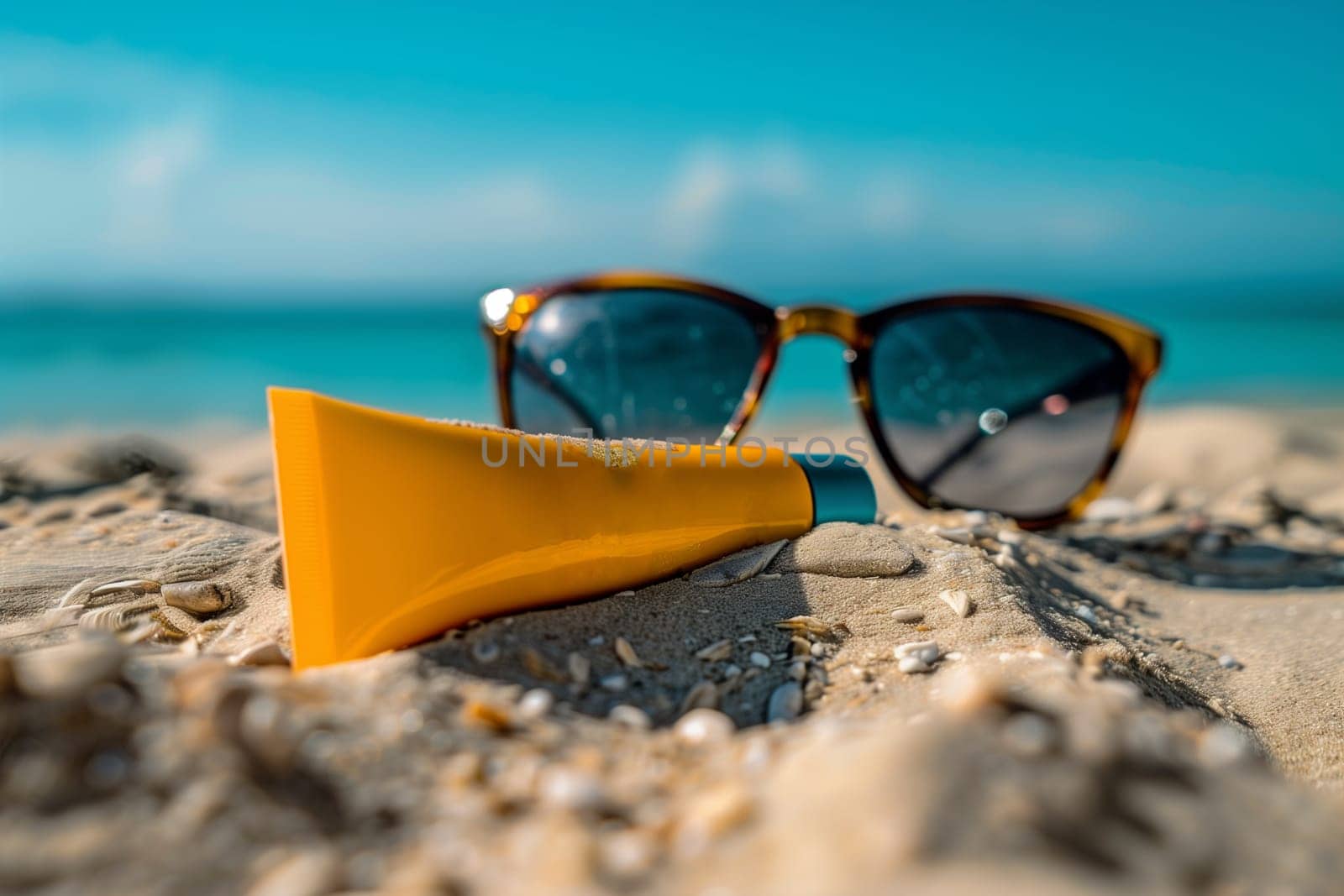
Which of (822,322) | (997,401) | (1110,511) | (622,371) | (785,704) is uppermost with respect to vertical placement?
(822,322)

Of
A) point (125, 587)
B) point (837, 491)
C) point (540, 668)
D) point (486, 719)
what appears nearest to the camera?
point (486, 719)

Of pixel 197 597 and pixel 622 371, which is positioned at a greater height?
pixel 622 371

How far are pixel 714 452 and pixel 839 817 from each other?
0.90 metres

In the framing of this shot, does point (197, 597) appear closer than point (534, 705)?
No

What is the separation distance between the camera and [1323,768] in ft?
4.03

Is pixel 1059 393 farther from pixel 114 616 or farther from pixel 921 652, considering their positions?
pixel 114 616

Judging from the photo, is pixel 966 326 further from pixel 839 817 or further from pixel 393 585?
pixel 839 817

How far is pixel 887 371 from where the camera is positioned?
9.59 feet

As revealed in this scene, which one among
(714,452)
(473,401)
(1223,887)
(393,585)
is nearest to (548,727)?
(393,585)

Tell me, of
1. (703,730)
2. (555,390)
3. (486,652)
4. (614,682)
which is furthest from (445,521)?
(555,390)

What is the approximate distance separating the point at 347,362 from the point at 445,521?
31.2 feet

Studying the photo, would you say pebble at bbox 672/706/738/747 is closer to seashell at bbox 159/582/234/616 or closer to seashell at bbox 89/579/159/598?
seashell at bbox 159/582/234/616

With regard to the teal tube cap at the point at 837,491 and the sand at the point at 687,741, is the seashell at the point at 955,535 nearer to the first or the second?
the sand at the point at 687,741

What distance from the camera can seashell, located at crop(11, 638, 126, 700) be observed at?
2.40 feet
